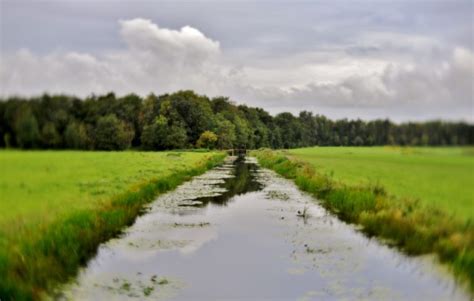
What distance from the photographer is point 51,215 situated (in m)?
11.3

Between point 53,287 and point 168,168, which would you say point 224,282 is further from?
point 168,168

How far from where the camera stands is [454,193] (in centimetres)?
1417

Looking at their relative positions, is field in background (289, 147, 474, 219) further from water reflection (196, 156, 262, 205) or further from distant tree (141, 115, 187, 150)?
distant tree (141, 115, 187, 150)

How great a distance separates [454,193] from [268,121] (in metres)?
16.2

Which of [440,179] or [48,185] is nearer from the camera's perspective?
[48,185]

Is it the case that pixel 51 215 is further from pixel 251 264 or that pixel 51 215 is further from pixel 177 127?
pixel 177 127

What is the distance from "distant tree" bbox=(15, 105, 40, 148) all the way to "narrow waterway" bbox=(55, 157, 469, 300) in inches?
120

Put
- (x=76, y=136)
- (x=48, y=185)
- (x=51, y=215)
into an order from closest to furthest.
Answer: (x=51, y=215) → (x=76, y=136) → (x=48, y=185)

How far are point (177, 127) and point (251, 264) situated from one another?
1214cm

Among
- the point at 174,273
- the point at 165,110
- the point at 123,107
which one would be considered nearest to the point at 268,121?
the point at 165,110

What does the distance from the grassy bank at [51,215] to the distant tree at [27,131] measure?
36 cm

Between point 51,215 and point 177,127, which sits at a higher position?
point 177,127

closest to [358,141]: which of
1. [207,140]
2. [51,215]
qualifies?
[207,140]

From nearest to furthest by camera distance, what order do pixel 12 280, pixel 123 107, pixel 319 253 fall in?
pixel 12 280, pixel 319 253, pixel 123 107
